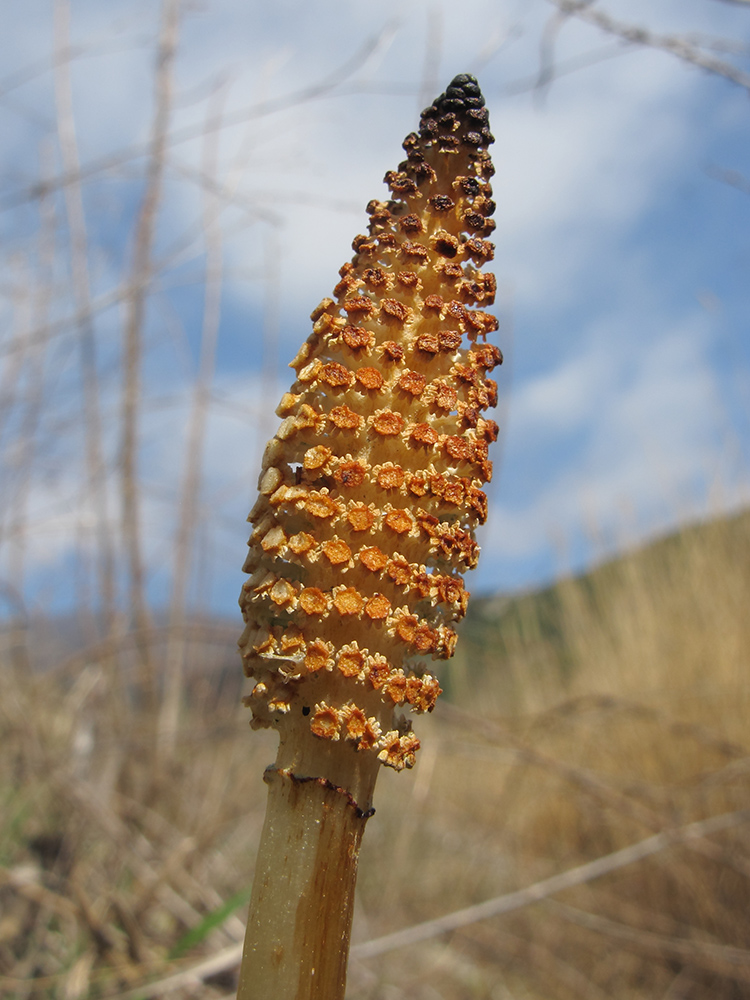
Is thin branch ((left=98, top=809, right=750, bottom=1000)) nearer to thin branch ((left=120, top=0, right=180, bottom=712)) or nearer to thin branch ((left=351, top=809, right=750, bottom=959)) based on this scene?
thin branch ((left=351, top=809, right=750, bottom=959))

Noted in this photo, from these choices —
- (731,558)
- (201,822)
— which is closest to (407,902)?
(201,822)

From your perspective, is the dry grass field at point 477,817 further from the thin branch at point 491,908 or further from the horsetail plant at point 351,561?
the horsetail plant at point 351,561

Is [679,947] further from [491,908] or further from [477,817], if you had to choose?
[477,817]

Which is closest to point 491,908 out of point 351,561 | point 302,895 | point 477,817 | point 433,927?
point 433,927

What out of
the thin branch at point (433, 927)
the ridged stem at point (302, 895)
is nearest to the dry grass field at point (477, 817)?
the thin branch at point (433, 927)

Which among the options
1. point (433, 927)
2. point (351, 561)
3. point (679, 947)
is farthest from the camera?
point (679, 947)

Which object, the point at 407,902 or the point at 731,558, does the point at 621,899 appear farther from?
the point at 731,558

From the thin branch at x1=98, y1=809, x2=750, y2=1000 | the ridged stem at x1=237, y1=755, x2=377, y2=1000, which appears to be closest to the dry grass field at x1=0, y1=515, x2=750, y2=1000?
the thin branch at x1=98, y1=809, x2=750, y2=1000
